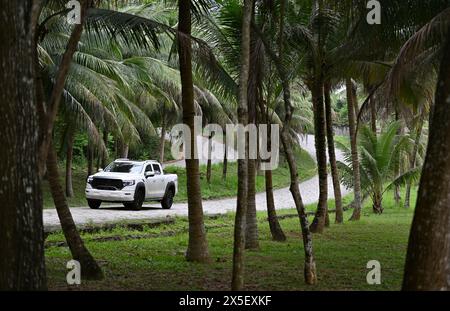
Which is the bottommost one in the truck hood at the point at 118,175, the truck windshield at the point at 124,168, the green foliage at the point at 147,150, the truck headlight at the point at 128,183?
the truck headlight at the point at 128,183

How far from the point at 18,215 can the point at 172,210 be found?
747 inches

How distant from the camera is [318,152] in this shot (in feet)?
54.3

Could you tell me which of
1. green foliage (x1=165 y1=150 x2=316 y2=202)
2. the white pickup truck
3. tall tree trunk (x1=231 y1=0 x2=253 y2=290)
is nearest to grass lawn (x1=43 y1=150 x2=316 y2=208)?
green foliage (x1=165 y1=150 x2=316 y2=202)

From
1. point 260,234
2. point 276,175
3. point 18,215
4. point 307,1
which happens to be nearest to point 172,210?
point 260,234

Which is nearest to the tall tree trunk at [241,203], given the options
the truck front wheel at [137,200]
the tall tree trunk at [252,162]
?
the tall tree trunk at [252,162]

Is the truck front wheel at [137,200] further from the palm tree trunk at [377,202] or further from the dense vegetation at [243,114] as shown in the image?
the palm tree trunk at [377,202]

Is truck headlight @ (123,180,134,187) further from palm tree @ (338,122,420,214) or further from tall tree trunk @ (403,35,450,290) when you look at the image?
tall tree trunk @ (403,35,450,290)

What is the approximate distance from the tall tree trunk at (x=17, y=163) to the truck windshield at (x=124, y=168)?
56.9 ft

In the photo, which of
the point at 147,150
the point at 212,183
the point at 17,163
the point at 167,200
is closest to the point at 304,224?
the point at 17,163

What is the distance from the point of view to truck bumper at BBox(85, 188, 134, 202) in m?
21.9

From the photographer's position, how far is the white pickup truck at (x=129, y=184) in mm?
21875

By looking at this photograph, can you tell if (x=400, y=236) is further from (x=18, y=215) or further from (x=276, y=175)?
(x=276, y=175)

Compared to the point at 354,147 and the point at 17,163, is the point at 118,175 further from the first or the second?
the point at 17,163

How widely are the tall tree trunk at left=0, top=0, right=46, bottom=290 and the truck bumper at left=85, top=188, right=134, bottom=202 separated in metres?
16.5
